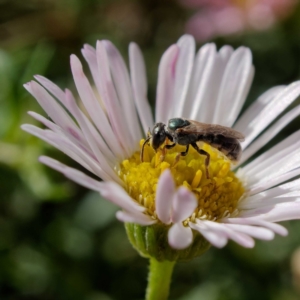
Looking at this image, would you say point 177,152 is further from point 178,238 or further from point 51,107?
point 178,238

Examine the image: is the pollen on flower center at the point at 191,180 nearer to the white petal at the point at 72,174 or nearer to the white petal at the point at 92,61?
the white petal at the point at 92,61

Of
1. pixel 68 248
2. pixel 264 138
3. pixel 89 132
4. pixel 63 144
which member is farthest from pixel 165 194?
pixel 68 248

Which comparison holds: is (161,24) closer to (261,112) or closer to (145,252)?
(261,112)

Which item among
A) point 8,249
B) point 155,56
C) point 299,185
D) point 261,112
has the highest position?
point 155,56

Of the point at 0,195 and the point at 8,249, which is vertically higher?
the point at 0,195

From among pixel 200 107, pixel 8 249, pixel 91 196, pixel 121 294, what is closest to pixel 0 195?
pixel 8 249

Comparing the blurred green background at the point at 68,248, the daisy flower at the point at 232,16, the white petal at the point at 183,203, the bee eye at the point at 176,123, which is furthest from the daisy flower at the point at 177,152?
the daisy flower at the point at 232,16
